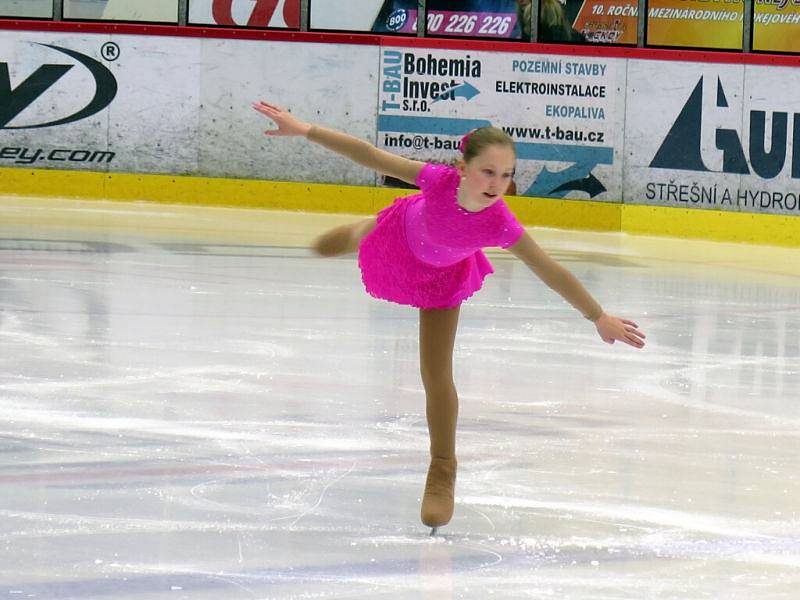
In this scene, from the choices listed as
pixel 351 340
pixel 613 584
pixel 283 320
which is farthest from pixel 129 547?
pixel 283 320

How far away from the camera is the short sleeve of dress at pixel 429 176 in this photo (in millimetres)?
4062

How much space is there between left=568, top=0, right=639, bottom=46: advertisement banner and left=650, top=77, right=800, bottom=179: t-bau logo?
104 centimetres

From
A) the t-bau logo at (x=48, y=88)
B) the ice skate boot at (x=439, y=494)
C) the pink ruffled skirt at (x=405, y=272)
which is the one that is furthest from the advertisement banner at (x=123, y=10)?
the ice skate boot at (x=439, y=494)

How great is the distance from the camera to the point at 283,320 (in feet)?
26.9

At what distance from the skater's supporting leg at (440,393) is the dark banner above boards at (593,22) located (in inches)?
467

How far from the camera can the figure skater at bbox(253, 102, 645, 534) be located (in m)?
3.92

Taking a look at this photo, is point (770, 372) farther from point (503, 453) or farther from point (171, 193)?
point (171, 193)

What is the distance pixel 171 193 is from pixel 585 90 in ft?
14.9

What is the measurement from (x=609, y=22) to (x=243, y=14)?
398 cm

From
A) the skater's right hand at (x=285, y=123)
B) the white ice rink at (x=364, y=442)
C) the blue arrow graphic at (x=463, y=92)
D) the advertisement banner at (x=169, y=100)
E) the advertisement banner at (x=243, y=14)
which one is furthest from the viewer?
the advertisement banner at (x=243, y=14)

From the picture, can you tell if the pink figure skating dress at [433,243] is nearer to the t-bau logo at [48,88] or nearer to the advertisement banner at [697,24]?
the advertisement banner at [697,24]

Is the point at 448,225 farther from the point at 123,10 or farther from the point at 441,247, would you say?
the point at 123,10

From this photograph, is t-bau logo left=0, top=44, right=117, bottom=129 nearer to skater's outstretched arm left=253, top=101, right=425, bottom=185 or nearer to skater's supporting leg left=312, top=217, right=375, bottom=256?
skater's supporting leg left=312, top=217, right=375, bottom=256

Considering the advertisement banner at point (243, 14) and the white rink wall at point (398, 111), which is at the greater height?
the advertisement banner at point (243, 14)
